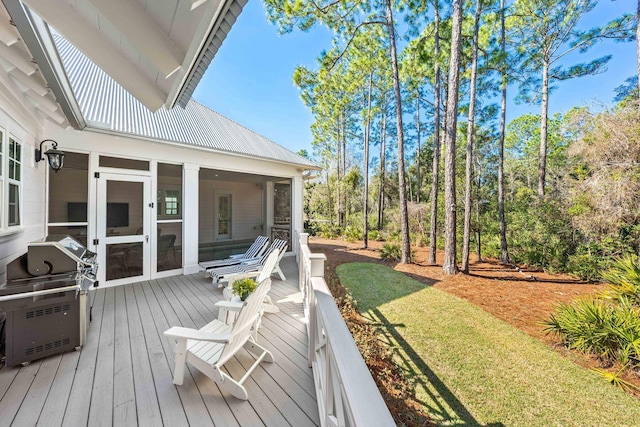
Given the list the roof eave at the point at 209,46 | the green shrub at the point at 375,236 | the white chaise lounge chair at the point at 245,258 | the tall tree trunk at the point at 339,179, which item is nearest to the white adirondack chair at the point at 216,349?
the roof eave at the point at 209,46

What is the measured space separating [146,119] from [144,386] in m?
5.80

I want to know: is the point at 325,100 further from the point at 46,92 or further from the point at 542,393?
the point at 542,393

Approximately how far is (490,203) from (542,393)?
29.9 ft

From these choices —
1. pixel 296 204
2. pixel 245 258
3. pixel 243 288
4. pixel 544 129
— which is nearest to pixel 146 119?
pixel 245 258

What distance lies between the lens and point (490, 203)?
1044 cm

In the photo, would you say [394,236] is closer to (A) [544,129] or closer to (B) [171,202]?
(A) [544,129]

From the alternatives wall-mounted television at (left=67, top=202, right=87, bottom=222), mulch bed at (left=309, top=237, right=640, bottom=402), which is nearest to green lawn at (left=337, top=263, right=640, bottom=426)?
mulch bed at (left=309, top=237, right=640, bottom=402)

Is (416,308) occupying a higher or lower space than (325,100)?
lower

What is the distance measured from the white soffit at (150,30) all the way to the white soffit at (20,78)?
12 cm

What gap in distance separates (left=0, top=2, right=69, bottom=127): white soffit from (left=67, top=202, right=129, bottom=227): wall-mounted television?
1.48m

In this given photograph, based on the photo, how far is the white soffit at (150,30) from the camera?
1.57 metres

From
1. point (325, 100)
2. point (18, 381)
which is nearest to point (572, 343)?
point (18, 381)

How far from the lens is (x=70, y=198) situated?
455 cm

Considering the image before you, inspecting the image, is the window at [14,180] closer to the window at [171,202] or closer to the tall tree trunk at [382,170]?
the window at [171,202]
